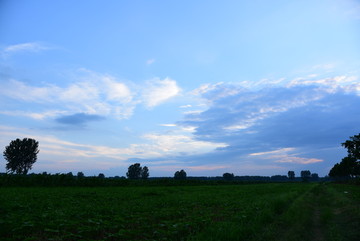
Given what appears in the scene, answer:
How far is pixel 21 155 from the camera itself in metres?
89.1

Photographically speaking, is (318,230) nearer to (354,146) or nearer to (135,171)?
(354,146)

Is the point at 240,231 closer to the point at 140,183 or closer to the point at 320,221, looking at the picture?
the point at 320,221

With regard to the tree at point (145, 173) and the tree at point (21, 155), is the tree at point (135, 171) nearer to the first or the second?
the tree at point (145, 173)

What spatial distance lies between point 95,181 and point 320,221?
156 ft

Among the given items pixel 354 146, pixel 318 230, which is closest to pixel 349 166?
pixel 354 146

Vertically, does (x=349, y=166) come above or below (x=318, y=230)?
above

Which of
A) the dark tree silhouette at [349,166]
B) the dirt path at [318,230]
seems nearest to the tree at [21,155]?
the dirt path at [318,230]

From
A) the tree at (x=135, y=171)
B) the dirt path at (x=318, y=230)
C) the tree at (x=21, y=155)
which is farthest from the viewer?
the tree at (x=135, y=171)

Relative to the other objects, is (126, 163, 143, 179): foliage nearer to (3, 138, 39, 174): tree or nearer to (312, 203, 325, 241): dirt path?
(3, 138, 39, 174): tree

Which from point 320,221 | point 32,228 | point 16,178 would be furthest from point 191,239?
point 16,178

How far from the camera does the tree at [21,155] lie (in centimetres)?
8744

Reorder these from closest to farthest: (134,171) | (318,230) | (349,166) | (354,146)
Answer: (318,230) < (354,146) < (349,166) < (134,171)

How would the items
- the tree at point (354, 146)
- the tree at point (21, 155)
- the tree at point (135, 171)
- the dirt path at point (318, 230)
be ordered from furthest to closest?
the tree at point (135, 171)
the tree at point (21, 155)
the tree at point (354, 146)
the dirt path at point (318, 230)

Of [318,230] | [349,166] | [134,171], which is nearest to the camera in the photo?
[318,230]
